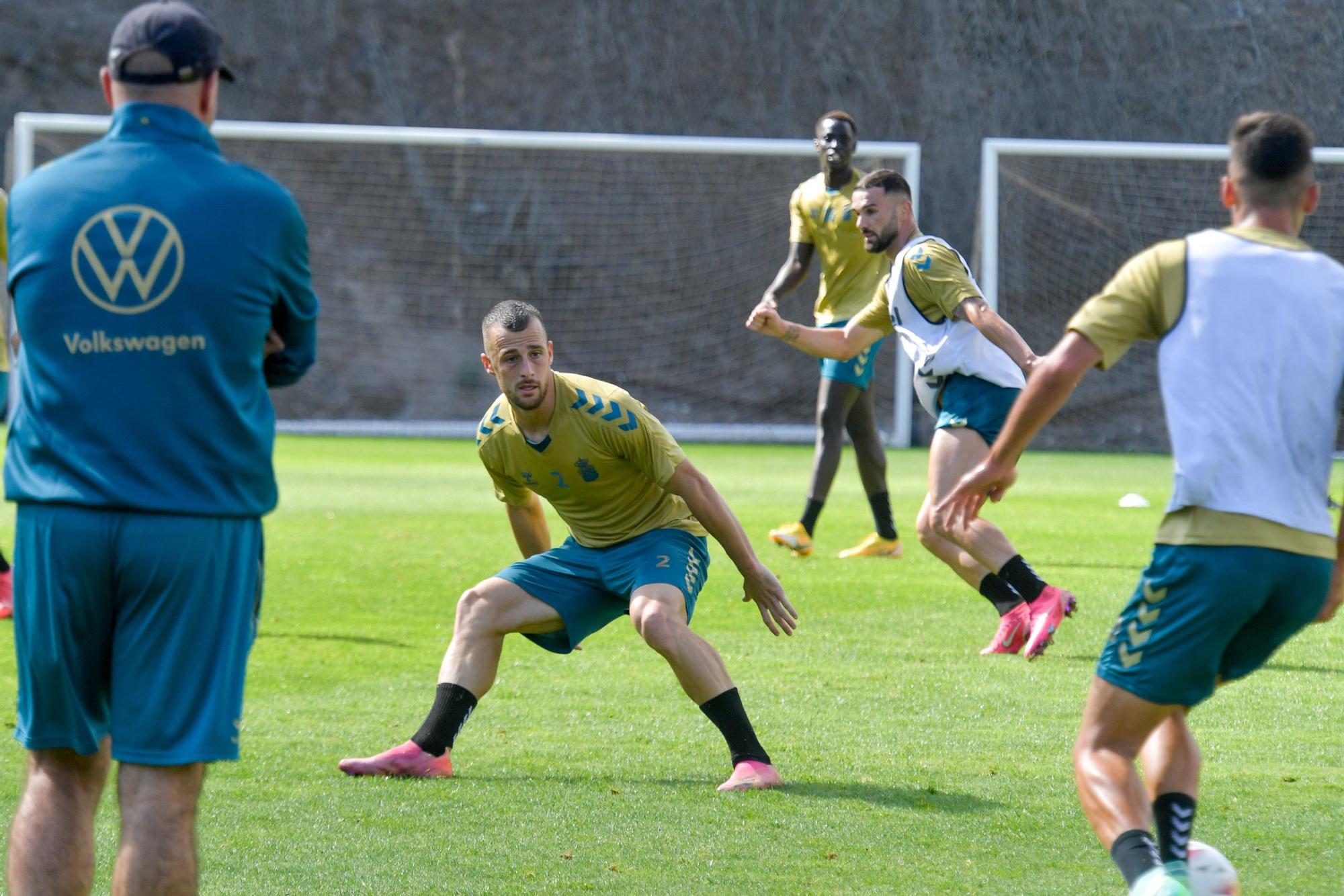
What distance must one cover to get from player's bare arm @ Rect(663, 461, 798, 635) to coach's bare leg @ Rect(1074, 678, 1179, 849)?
1431mm

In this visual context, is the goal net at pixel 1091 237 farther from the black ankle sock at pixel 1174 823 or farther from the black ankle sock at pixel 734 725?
the black ankle sock at pixel 1174 823

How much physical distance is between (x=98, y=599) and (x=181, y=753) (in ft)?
1.08

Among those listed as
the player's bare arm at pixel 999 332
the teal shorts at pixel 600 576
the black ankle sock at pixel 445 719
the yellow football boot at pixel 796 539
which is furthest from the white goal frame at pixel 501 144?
the black ankle sock at pixel 445 719

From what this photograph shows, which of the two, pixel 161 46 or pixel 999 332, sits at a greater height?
pixel 161 46

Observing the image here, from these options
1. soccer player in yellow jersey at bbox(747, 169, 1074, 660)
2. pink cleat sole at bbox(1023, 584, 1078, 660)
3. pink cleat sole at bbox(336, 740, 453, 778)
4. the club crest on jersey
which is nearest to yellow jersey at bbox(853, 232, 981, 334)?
soccer player in yellow jersey at bbox(747, 169, 1074, 660)

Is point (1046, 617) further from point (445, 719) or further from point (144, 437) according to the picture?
point (144, 437)

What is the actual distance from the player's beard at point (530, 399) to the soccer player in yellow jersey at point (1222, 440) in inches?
81.9

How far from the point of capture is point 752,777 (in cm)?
476

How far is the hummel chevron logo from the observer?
5.18 metres

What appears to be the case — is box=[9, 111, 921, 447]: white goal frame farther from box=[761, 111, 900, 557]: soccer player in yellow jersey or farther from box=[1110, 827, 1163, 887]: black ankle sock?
box=[1110, 827, 1163, 887]: black ankle sock

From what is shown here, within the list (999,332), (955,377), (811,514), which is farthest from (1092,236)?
(999,332)

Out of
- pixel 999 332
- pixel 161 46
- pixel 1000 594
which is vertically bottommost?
pixel 1000 594

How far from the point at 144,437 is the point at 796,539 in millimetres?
6996

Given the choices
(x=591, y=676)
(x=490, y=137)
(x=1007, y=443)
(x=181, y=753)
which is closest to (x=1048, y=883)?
(x=1007, y=443)
